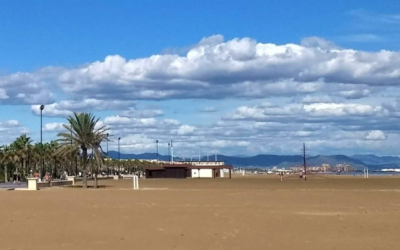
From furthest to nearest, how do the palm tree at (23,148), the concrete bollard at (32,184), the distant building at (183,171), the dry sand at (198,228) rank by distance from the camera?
the distant building at (183,171) < the palm tree at (23,148) < the concrete bollard at (32,184) < the dry sand at (198,228)

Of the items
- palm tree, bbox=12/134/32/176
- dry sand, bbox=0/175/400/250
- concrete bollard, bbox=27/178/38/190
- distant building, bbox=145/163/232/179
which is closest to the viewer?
dry sand, bbox=0/175/400/250

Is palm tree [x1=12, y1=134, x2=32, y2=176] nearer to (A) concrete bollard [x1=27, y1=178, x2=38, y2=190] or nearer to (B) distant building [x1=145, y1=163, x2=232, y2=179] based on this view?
(B) distant building [x1=145, y1=163, x2=232, y2=179]

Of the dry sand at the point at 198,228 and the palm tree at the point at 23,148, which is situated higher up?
the palm tree at the point at 23,148

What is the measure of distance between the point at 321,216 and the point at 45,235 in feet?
31.4

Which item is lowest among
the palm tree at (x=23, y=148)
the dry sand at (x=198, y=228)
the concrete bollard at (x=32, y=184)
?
the dry sand at (x=198, y=228)

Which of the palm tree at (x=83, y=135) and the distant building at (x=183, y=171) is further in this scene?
the distant building at (x=183, y=171)

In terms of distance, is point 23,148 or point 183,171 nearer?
point 23,148

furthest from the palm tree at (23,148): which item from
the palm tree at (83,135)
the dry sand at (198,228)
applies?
the dry sand at (198,228)

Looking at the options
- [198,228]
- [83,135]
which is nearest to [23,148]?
[83,135]

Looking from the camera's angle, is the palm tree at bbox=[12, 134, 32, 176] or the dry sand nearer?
the dry sand

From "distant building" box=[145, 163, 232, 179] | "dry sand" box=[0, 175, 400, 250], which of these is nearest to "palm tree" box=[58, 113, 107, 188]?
"dry sand" box=[0, 175, 400, 250]

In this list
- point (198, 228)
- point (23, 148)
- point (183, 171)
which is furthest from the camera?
point (183, 171)

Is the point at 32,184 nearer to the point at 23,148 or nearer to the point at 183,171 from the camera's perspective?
the point at 23,148

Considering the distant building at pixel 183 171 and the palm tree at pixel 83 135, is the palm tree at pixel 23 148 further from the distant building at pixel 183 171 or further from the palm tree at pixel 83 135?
the palm tree at pixel 83 135
